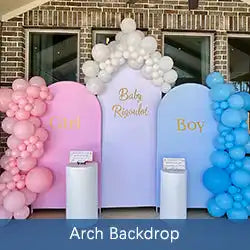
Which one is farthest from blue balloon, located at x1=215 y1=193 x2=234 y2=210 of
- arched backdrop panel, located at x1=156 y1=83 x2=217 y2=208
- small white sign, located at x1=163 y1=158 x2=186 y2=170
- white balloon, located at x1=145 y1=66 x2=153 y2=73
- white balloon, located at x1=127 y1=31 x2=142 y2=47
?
white balloon, located at x1=127 y1=31 x2=142 y2=47

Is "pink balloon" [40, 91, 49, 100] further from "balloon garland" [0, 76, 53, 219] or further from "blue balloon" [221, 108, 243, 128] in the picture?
"blue balloon" [221, 108, 243, 128]

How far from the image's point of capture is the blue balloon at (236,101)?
3748 millimetres

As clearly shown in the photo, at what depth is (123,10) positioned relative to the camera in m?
4.98

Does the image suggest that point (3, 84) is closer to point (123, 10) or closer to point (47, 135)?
point (47, 135)

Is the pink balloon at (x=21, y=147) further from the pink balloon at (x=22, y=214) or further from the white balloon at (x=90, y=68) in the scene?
the white balloon at (x=90, y=68)

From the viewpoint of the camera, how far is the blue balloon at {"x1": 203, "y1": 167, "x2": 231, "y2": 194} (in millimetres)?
3748

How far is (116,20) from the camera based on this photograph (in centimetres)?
498

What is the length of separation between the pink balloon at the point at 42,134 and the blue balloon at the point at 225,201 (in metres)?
2.01

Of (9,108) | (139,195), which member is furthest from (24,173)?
(139,195)

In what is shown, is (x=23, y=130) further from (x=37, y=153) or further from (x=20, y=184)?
(x=20, y=184)

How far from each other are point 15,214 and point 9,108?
1.14m

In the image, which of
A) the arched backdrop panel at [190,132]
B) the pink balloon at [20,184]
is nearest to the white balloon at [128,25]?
the arched backdrop panel at [190,132]

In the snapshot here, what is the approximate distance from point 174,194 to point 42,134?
61.5 inches

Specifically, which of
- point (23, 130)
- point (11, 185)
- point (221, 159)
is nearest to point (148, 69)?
point (221, 159)
